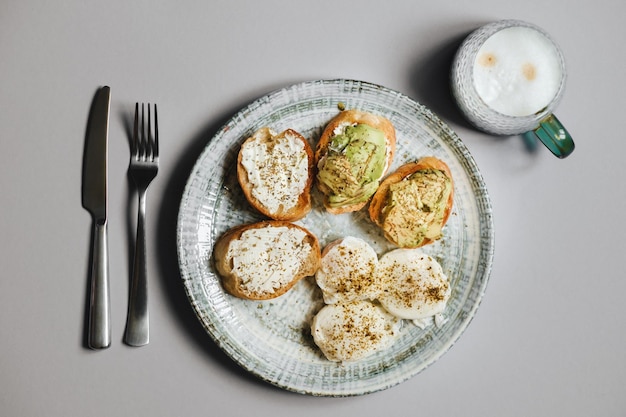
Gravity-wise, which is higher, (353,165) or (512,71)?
(512,71)

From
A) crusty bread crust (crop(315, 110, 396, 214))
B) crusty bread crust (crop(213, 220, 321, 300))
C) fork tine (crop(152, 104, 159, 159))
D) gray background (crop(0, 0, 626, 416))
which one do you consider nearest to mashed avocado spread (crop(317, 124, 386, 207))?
crusty bread crust (crop(315, 110, 396, 214))

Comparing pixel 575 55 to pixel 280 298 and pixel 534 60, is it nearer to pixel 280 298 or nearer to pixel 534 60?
pixel 534 60

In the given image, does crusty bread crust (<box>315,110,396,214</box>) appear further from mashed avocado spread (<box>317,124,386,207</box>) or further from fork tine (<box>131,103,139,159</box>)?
fork tine (<box>131,103,139,159</box>)

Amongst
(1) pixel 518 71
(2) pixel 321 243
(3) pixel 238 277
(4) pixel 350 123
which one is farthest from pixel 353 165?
(1) pixel 518 71

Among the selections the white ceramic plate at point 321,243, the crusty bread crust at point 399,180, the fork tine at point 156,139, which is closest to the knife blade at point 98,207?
the fork tine at point 156,139

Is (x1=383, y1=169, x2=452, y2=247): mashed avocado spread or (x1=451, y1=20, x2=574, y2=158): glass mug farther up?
(x1=451, y1=20, x2=574, y2=158): glass mug

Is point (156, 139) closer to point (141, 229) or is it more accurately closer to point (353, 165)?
point (141, 229)

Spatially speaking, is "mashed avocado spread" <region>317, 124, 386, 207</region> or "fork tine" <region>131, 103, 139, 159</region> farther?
"fork tine" <region>131, 103, 139, 159</region>
